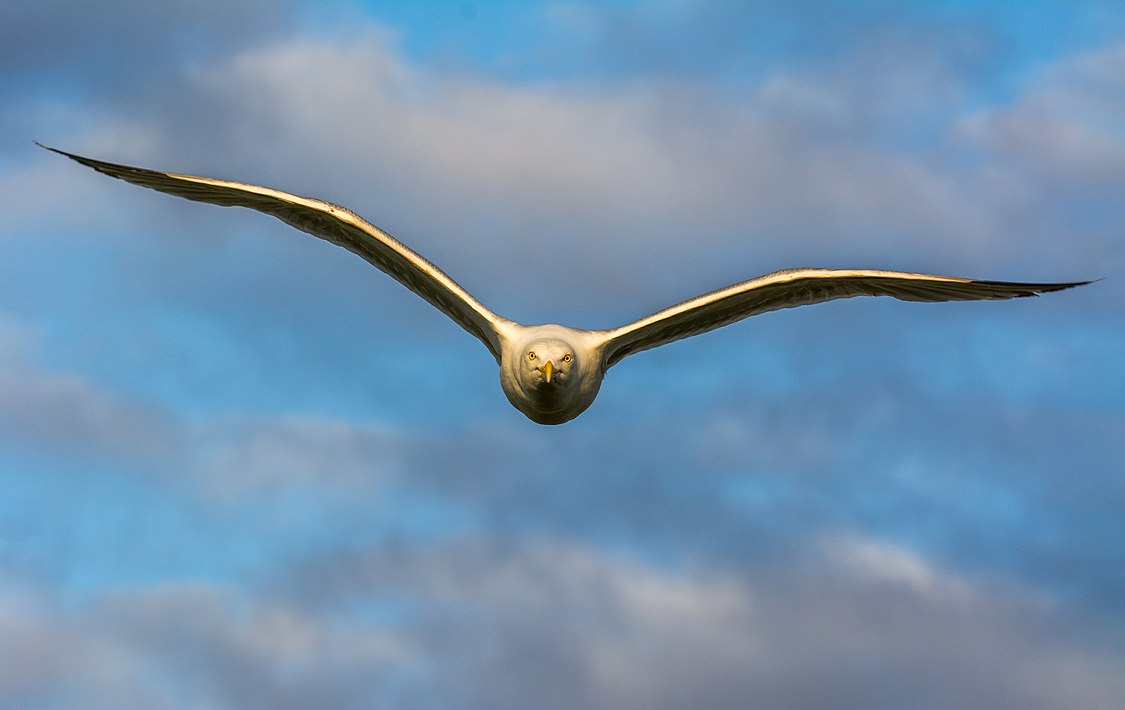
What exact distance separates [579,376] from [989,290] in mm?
6535

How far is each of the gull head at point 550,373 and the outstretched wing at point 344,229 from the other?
757 millimetres

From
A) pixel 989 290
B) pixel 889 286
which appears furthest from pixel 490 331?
pixel 989 290

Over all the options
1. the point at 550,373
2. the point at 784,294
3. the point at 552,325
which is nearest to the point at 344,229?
the point at 552,325

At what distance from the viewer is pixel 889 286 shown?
2070 cm

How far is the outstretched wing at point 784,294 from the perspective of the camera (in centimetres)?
1981

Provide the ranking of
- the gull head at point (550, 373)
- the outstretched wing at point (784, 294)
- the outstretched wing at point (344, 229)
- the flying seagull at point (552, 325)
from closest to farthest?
the gull head at point (550, 373)
the flying seagull at point (552, 325)
the outstretched wing at point (784, 294)
the outstretched wing at point (344, 229)

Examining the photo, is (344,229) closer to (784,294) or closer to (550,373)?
(550,373)

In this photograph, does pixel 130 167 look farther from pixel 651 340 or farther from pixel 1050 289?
pixel 1050 289

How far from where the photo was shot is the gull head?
18719 mm

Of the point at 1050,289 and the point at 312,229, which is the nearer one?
the point at 1050,289

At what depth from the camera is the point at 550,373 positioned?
730 inches

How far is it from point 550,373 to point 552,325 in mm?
1528

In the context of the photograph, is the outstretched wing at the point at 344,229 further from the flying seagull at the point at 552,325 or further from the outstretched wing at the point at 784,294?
the outstretched wing at the point at 784,294

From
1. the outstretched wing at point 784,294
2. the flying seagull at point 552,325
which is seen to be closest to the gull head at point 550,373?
the flying seagull at point 552,325
